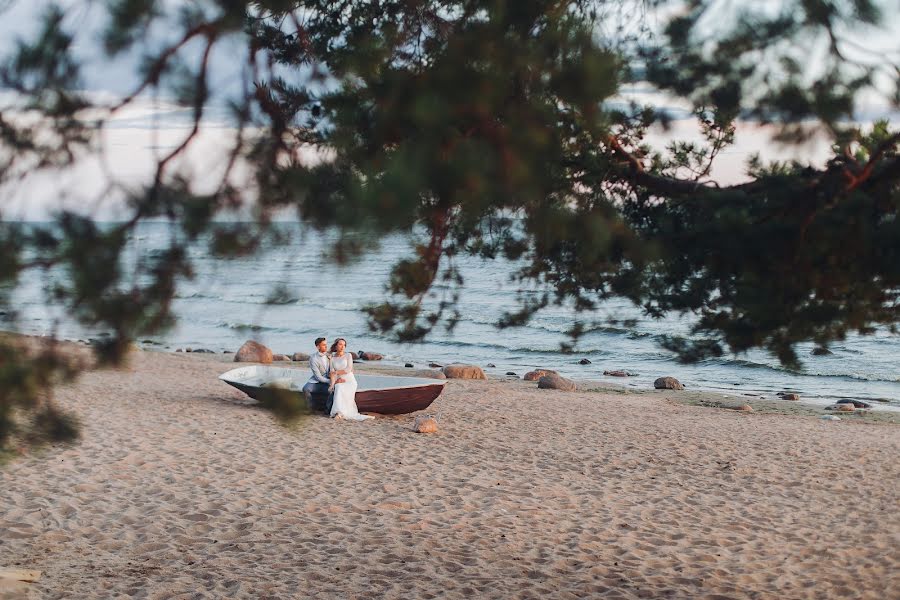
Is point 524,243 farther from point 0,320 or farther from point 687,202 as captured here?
point 0,320

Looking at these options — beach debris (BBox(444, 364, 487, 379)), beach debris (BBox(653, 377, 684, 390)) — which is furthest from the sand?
beach debris (BBox(444, 364, 487, 379))

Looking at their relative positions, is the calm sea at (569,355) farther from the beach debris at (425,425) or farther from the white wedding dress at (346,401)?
the beach debris at (425,425)

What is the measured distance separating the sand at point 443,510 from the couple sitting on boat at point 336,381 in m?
0.30

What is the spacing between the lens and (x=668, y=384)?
2139cm

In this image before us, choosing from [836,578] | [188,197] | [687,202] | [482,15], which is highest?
[482,15]

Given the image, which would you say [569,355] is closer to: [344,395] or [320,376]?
[344,395]

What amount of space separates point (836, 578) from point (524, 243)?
420 cm

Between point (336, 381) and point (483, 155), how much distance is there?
11.2m

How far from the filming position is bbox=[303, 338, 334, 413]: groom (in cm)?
1291

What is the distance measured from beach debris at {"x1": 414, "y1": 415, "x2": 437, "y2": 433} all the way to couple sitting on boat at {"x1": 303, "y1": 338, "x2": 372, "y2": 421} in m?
0.82

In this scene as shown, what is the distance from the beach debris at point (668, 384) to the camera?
21330 millimetres

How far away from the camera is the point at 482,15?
2.98 m

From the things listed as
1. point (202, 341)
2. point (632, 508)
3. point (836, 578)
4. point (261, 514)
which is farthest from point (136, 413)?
point (202, 341)

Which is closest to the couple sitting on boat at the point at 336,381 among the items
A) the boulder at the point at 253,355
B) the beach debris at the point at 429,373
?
the beach debris at the point at 429,373
